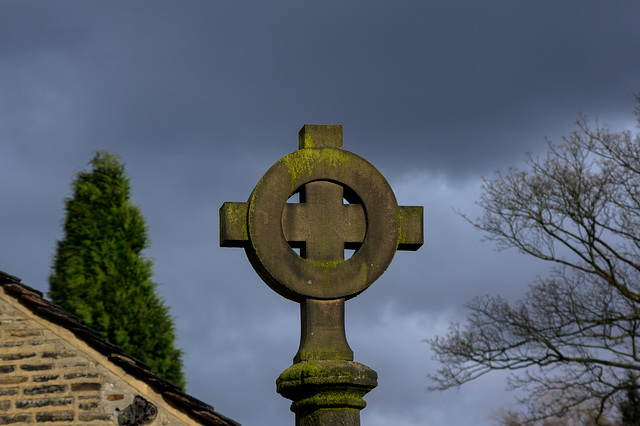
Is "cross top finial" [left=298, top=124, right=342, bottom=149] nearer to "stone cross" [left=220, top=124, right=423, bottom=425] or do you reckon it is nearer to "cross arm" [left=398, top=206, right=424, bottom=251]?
"stone cross" [left=220, top=124, right=423, bottom=425]

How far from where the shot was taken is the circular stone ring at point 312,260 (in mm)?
3895

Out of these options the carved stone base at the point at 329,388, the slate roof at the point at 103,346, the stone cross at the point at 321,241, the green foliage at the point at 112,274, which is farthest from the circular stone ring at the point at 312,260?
the green foliage at the point at 112,274

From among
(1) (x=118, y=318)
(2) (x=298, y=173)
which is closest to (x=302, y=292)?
(2) (x=298, y=173)

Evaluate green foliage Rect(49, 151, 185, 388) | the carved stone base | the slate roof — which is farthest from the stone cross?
green foliage Rect(49, 151, 185, 388)

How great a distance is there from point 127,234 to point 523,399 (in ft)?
23.4

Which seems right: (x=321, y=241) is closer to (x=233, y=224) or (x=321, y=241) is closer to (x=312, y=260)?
(x=312, y=260)

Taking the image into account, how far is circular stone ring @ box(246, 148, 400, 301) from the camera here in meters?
3.89

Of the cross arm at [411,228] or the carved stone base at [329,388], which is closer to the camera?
the carved stone base at [329,388]

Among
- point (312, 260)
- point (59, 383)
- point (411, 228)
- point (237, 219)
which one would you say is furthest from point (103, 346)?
point (411, 228)

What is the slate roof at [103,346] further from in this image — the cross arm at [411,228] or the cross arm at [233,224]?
the cross arm at [411,228]

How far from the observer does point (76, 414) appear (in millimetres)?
7938

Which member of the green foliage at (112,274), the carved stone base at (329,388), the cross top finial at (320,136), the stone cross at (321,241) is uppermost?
the green foliage at (112,274)

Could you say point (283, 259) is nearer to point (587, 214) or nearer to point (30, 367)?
point (30, 367)

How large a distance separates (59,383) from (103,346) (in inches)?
21.6
